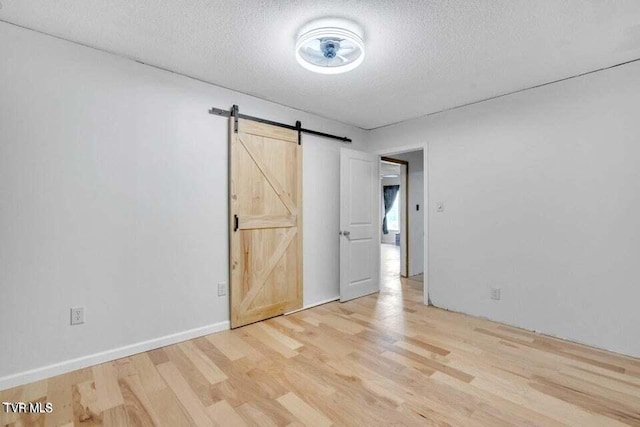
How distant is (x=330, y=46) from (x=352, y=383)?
93.0 inches

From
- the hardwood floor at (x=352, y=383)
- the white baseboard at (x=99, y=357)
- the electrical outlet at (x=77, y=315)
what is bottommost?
the hardwood floor at (x=352, y=383)

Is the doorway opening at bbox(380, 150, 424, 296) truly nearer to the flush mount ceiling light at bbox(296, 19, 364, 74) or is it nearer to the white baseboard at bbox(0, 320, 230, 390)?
the flush mount ceiling light at bbox(296, 19, 364, 74)

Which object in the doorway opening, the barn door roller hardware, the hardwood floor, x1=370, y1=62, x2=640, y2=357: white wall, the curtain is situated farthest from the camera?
the curtain

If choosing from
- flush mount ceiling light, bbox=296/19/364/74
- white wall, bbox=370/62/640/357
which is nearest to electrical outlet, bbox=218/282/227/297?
flush mount ceiling light, bbox=296/19/364/74

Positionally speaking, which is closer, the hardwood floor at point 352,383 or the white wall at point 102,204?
the hardwood floor at point 352,383

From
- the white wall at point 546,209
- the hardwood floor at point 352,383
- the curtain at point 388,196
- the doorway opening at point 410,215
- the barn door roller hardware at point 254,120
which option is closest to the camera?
the hardwood floor at point 352,383

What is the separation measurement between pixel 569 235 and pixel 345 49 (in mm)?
2594

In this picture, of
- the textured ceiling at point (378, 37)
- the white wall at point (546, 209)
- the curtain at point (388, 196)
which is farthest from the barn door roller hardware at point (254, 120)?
the curtain at point (388, 196)

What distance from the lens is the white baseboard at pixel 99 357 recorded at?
1928mm

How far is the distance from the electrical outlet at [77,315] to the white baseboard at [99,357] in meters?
0.27

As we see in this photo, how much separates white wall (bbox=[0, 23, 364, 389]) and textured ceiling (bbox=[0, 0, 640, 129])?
0.27m

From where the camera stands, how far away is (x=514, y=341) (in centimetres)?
265

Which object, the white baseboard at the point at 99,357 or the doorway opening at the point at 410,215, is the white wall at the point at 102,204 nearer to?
the white baseboard at the point at 99,357

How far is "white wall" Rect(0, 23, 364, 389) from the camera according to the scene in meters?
1.95
